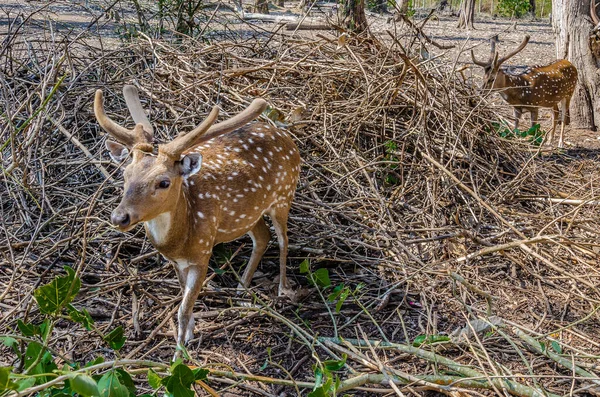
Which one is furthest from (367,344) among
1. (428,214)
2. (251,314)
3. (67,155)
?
(67,155)

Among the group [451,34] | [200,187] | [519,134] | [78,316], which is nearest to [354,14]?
[519,134]

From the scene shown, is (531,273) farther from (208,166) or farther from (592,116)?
(592,116)

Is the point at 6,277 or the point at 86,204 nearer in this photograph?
the point at 6,277

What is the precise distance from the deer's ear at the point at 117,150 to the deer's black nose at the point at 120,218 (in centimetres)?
52

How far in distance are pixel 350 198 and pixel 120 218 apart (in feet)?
8.21

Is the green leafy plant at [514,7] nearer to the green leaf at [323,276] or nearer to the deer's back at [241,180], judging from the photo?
the deer's back at [241,180]

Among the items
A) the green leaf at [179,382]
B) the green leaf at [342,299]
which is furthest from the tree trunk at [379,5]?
the green leaf at [179,382]

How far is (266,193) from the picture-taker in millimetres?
3953

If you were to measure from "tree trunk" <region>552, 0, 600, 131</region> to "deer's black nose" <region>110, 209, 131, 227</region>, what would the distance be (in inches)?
302

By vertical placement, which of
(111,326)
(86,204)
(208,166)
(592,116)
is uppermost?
(208,166)

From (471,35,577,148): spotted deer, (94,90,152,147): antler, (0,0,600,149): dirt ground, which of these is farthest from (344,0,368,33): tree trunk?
(94,90,152,147): antler

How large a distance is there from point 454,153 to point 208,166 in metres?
2.63

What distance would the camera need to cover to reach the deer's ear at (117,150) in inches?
131

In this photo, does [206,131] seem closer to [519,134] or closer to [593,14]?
[519,134]
